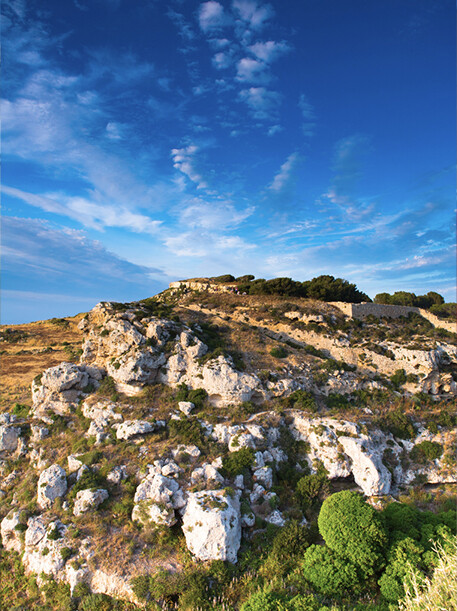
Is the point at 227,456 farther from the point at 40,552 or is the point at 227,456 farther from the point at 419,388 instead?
the point at 419,388

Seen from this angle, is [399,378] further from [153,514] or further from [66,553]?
[66,553]

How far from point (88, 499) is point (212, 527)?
6741 millimetres

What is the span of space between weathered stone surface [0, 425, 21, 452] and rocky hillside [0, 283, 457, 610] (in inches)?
3.0

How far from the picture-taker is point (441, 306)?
5334 centimetres

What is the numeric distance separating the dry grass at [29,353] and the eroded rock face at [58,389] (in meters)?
3.07

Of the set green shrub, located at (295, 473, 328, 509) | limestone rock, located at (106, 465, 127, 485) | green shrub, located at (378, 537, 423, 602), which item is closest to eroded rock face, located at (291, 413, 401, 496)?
green shrub, located at (295, 473, 328, 509)

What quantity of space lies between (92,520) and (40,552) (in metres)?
2.40

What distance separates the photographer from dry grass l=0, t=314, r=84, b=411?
1045 inches

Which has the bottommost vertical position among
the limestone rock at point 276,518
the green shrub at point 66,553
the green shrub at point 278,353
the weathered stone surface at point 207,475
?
the limestone rock at point 276,518

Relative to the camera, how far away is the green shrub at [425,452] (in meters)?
21.9

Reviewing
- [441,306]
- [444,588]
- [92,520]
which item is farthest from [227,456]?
[441,306]

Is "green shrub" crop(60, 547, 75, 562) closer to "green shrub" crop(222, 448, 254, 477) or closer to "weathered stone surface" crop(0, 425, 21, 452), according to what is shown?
"green shrub" crop(222, 448, 254, 477)

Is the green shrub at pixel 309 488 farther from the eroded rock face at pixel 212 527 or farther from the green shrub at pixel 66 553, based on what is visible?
the green shrub at pixel 66 553

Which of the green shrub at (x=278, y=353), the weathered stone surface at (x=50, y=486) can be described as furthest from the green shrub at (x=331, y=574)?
the green shrub at (x=278, y=353)
